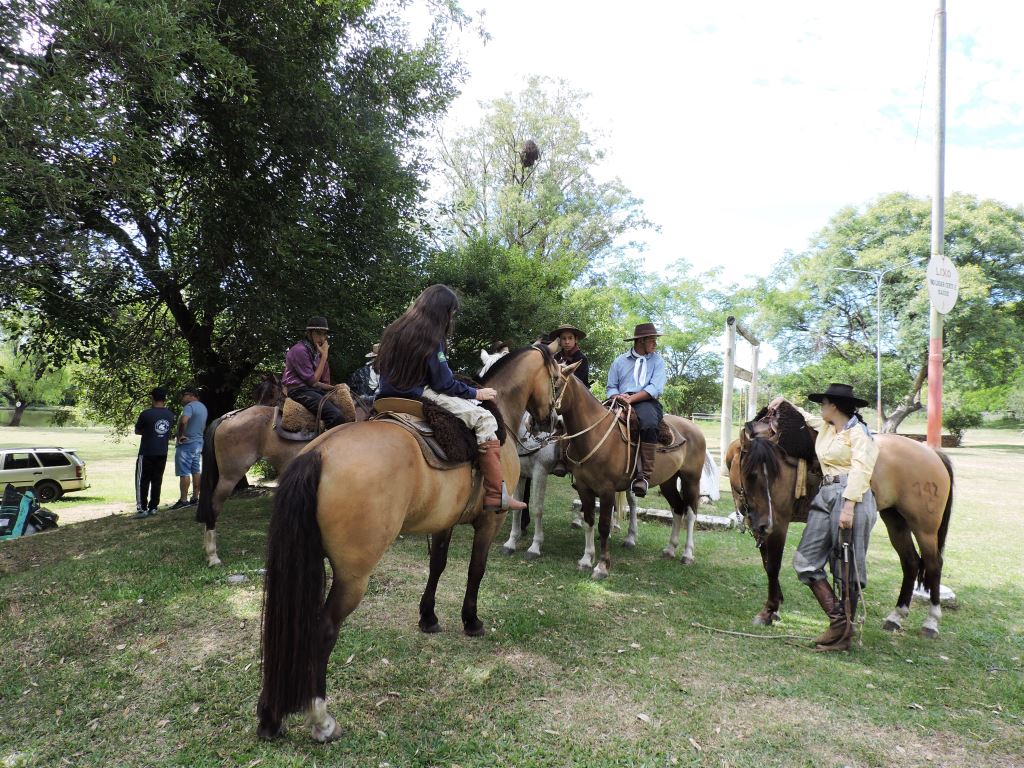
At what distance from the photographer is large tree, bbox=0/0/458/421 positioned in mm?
5629

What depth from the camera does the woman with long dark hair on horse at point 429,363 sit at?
380 centimetres

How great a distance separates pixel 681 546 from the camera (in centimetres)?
817

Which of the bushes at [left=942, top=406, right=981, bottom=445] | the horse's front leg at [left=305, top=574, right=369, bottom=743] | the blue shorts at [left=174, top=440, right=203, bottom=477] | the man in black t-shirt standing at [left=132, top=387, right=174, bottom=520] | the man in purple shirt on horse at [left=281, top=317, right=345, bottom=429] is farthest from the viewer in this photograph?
the bushes at [left=942, top=406, right=981, bottom=445]

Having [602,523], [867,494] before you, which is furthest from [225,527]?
[867,494]

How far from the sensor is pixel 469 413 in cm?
402

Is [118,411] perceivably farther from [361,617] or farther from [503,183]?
[503,183]

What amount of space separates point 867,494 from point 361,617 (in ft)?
14.9

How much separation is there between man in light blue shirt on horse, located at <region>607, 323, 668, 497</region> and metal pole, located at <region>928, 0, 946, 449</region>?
120 inches

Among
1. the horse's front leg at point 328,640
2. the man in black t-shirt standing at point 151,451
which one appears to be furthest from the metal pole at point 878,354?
the horse's front leg at point 328,640

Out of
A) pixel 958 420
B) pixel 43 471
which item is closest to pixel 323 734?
pixel 43 471

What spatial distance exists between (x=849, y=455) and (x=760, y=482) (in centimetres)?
78

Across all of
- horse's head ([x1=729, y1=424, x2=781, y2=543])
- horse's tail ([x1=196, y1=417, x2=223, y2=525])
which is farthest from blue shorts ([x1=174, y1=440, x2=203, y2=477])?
horse's head ([x1=729, y1=424, x2=781, y2=543])

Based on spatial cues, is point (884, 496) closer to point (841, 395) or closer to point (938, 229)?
point (841, 395)

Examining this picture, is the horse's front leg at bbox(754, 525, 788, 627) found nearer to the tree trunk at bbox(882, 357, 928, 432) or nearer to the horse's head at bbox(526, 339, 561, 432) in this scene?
the horse's head at bbox(526, 339, 561, 432)
